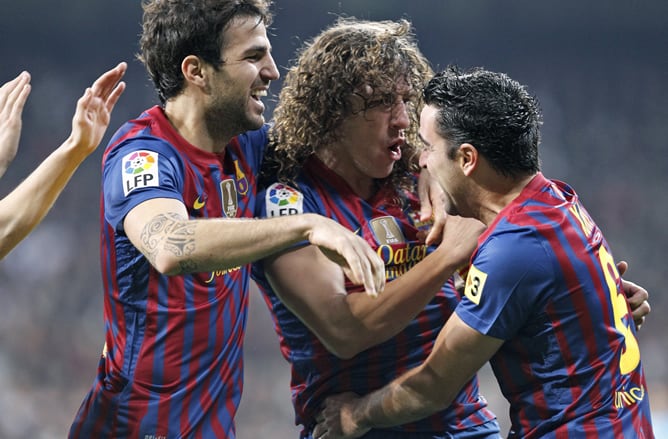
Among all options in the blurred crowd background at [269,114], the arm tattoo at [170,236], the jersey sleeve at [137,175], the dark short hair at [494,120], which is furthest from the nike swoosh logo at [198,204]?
the blurred crowd background at [269,114]

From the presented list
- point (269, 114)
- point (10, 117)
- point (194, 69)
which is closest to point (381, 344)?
point (194, 69)

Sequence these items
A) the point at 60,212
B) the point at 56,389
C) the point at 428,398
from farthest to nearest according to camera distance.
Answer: the point at 60,212
the point at 56,389
the point at 428,398

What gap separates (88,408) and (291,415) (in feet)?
13.7

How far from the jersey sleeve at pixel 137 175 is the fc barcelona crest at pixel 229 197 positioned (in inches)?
7.7

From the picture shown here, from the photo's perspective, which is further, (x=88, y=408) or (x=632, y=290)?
(x=88, y=408)

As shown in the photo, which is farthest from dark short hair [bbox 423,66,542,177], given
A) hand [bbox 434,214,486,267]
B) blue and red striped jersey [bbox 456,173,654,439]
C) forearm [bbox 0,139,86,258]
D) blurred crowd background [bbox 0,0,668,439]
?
blurred crowd background [bbox 0,0,668,439]

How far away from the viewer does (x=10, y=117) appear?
342cm

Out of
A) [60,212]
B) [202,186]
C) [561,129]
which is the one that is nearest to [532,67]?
[561,129]

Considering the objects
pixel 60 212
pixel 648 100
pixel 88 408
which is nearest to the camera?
pixel 88 408

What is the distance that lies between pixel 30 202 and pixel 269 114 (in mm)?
4635

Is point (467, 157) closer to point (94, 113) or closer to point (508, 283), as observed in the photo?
point (508, 283)

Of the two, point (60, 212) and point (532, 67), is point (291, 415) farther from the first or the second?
point (532, 67)

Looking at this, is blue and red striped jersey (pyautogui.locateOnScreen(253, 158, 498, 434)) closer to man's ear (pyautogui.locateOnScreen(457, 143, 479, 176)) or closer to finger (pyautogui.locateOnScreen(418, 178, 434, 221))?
finger (pyautogui.locateOnScreen(418, 178, 434, 221))

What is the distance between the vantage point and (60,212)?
793 centimetres
